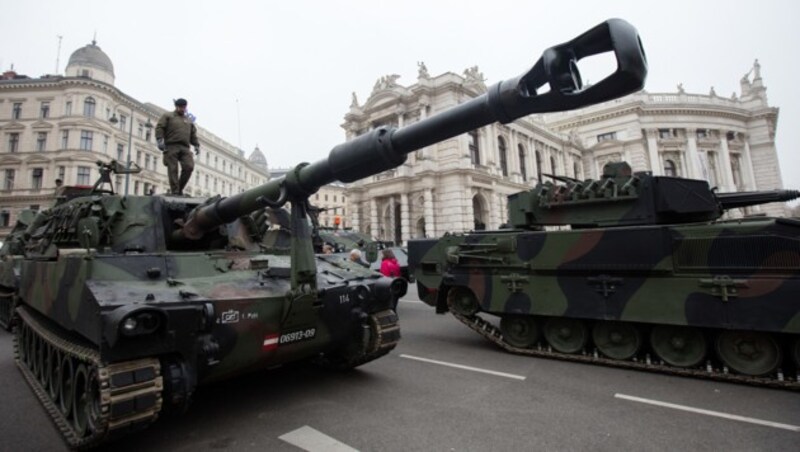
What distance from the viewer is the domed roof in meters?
36.4

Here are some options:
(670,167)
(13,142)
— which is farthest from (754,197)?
(13,142)

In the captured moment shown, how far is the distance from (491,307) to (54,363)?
17.6 ft

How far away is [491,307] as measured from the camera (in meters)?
6.44

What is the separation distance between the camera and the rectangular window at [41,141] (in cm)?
3628

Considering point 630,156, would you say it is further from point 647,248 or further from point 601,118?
point 647,248

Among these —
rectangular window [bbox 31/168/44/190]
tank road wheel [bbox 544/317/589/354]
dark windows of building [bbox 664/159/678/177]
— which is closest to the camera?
tank road wheel [bbox 544/317/589/354]

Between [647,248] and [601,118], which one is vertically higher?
→ [601,118]

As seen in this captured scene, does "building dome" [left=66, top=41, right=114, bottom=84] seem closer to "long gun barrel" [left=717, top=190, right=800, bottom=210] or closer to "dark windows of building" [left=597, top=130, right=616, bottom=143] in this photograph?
"long gun barrel" [left=717, top=190, right=800, bottom=210]

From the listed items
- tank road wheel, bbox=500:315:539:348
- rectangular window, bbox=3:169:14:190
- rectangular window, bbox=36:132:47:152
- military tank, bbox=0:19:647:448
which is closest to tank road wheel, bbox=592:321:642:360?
tank road wheel, bbox=500:315:539:348

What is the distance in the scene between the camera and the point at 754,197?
6.03 meters

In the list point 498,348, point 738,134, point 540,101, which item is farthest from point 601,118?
point 540,101

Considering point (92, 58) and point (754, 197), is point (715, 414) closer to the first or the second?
point (754, 197)

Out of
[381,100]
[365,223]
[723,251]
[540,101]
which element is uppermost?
[381,100]

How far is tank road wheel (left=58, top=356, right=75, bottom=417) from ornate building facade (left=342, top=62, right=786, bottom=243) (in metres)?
15.4
